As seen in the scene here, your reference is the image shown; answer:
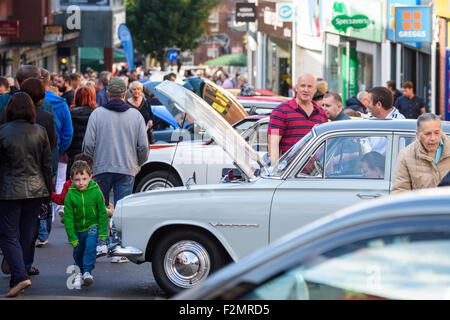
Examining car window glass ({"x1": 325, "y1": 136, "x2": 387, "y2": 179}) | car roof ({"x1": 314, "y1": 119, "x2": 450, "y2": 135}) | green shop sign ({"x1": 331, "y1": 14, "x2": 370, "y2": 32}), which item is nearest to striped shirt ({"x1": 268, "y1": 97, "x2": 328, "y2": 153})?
car roof ({"x1": 314, "y1": 119, "x2": 450, "y2": 135})

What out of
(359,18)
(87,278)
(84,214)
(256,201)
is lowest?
(87,278)

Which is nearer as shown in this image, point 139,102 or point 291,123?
point 291,123

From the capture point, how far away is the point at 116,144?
9594mm

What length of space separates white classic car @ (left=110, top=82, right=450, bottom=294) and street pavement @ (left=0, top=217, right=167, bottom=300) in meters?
0.46

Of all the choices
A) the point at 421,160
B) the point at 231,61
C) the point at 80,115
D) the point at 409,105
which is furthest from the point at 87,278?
the point at 231,61

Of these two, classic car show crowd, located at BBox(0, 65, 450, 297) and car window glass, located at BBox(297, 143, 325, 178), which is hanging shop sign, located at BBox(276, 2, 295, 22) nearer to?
classic car show crowd, located at BBox(0, 65, 450, 297)

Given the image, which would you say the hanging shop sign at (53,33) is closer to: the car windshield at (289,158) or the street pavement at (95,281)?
the street pavement at (95,281)

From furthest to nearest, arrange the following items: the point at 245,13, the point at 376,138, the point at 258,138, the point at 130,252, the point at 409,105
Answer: the point at 245,13 → the point at 409,105 → the point at 258,138 → the point at 130,252 → the point at 376,138

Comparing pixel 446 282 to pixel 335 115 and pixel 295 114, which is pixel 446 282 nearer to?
pixel 295 114

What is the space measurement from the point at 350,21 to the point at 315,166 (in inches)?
914

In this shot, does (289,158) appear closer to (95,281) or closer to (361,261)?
(95,281)

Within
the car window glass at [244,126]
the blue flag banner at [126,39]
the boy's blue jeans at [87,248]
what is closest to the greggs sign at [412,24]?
the car window glass at [244,126]

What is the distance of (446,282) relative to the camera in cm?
272
